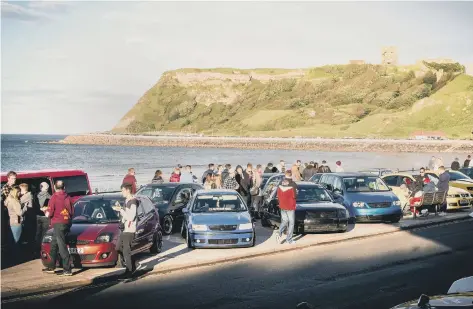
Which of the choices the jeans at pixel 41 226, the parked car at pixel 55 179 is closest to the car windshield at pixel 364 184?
the parked car at pixel 55 179

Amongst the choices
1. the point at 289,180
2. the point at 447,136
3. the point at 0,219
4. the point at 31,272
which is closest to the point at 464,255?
the point at 289,180

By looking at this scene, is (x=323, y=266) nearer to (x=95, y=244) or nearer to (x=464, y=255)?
(x=464, y=255)

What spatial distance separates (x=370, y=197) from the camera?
2041 cm

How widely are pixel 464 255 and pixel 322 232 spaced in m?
4.62

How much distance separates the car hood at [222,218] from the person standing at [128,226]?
3371 mm

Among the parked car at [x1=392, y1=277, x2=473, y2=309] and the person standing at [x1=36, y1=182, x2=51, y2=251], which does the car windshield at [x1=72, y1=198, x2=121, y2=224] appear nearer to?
the person standing at [x1=36, y1=182, x2=51, y2=251]

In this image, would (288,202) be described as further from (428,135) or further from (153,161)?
(428,135)

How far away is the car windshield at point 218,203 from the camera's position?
16234 mm

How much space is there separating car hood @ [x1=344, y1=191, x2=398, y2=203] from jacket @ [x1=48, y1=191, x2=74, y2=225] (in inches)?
426

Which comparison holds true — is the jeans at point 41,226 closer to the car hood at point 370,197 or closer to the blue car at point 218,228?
the blue car at point 218,228

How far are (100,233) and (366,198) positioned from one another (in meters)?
10.3

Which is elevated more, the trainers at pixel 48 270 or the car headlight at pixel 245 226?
the car headlight at pixel 245 226

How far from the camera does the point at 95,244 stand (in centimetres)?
1260

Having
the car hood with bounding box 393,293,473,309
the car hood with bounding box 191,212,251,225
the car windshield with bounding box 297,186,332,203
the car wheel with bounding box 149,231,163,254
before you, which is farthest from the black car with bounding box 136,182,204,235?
the car hood with bounding box 393,293,473,309
